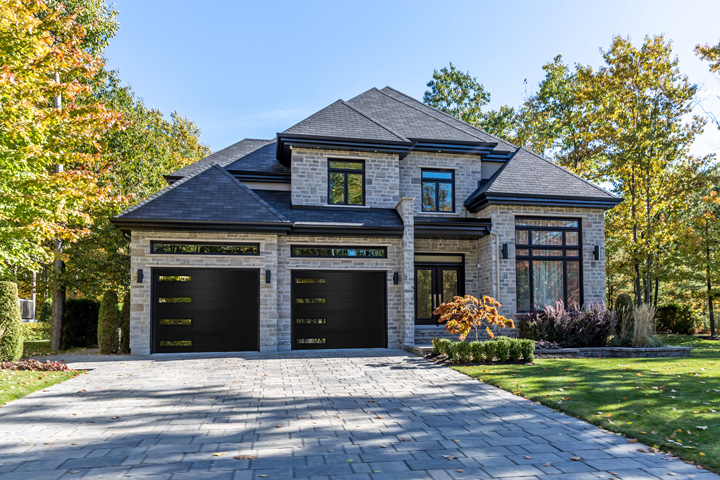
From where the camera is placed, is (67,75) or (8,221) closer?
(8,221)

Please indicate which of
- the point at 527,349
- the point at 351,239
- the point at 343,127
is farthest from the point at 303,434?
the point at 343,127

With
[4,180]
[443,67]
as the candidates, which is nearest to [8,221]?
[4,180]

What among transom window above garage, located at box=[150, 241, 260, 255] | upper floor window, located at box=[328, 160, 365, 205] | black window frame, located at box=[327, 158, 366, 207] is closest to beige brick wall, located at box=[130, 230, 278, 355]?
transom window above garage, located at box=[150, 241, 260, 255]

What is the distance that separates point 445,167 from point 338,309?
6.33 metres

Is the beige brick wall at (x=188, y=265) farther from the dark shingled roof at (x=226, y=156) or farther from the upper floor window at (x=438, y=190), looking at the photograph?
the upper floor window at (x=438, y=190)

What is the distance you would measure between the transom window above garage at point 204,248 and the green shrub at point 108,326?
2.34m

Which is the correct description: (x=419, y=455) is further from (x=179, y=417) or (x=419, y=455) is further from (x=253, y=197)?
(x=253, y=197)

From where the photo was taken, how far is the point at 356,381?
859 centimetres

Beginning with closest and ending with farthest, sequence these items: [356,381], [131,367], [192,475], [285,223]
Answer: [192,475] < [356,381] < [131,367] < [285,223]

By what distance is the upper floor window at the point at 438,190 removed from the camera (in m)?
16.5

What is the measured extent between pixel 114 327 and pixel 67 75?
724cm

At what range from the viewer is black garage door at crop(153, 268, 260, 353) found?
42.3 feet

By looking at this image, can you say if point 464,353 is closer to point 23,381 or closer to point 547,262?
point 547,262

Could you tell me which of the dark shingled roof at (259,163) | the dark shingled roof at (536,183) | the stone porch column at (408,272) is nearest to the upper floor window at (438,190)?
the dark shingled roof at (536,183)
